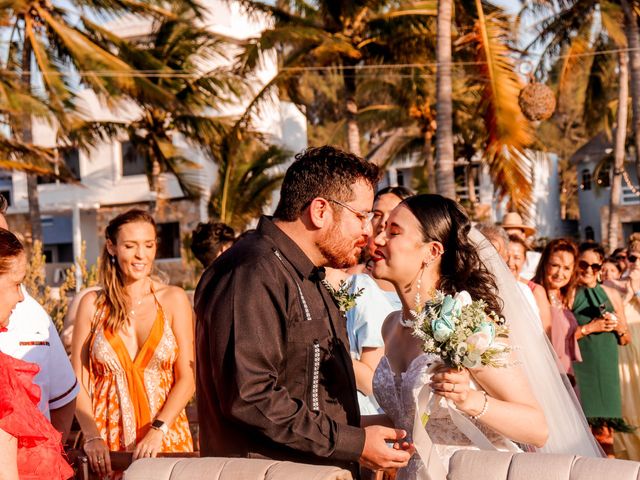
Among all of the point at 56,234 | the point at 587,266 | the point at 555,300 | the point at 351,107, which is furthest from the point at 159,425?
the point at 56,234

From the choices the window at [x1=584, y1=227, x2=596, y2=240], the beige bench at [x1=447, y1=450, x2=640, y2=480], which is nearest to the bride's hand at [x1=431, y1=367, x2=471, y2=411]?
the beige bench at [x1=447, y1=450, x2=640, y2=480]

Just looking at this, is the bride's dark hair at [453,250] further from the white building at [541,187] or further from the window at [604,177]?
the window at [604,177]

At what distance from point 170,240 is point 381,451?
31.2 meters

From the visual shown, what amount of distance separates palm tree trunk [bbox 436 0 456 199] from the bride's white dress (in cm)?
1033

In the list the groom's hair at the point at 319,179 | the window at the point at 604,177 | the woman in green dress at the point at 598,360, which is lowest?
the woman in green dress at the point at 598,360

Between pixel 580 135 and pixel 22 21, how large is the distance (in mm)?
46268

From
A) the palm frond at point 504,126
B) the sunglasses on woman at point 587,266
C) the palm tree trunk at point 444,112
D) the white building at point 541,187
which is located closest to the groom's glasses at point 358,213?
the sunglasses on woman at point 587,266

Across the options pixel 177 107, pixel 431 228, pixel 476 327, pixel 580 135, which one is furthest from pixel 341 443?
pixel 580 135

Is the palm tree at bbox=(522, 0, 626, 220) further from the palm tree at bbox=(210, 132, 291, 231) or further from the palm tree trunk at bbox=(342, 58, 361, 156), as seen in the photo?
the palm tree at bbox=(210, 132, 291, 231)

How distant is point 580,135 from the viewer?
6044cm

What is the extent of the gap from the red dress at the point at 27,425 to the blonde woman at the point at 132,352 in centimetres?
151

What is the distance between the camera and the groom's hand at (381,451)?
3.46 m

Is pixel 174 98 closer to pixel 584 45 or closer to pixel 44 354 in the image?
pixel 584 45

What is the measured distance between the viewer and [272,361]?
3404 millimetres
